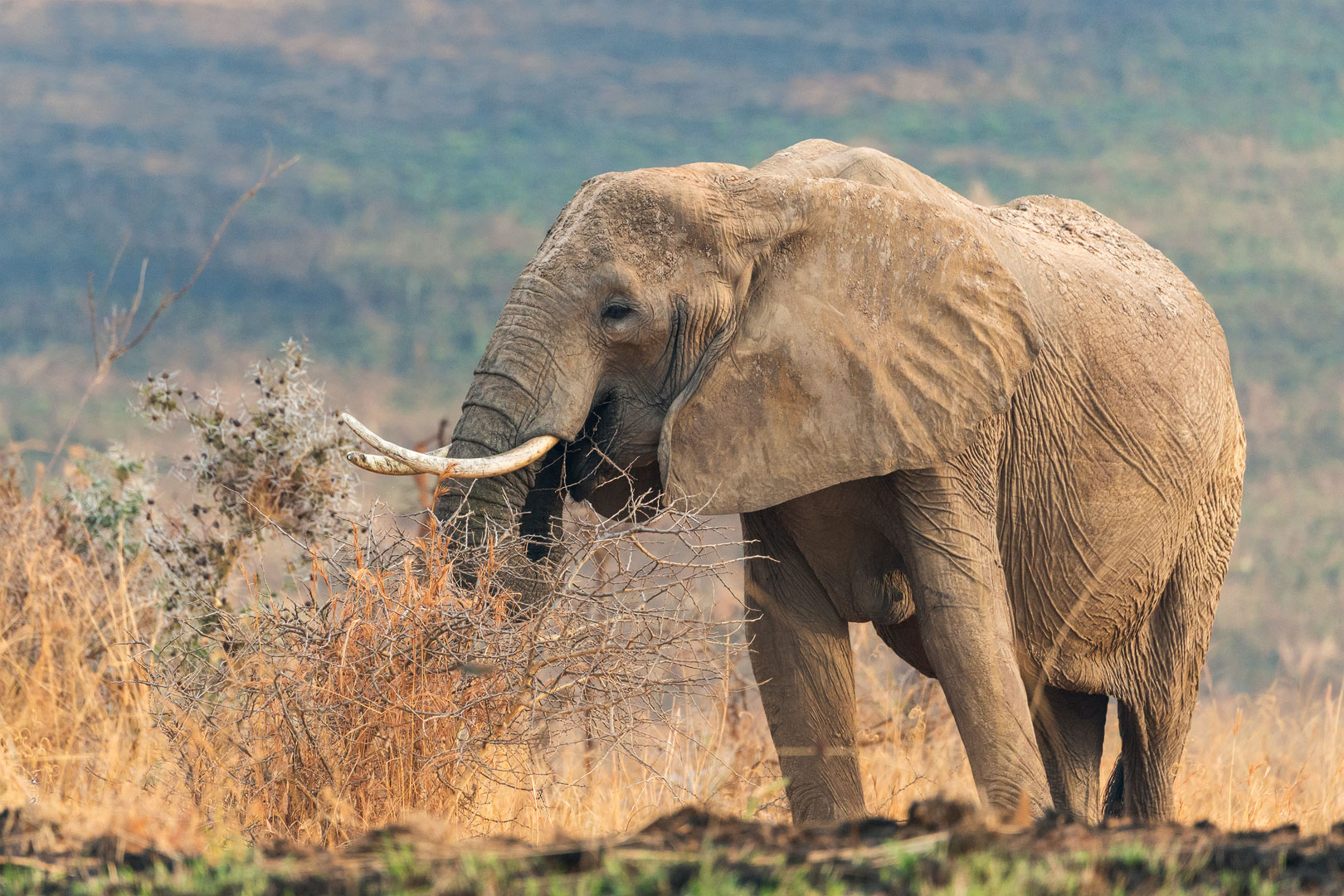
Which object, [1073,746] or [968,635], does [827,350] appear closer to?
[968,635]

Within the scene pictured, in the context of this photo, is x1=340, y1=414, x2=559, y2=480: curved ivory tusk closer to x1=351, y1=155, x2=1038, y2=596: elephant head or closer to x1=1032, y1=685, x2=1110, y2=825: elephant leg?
x1=351, y1=155, x2=1038, y2=596: elephant head

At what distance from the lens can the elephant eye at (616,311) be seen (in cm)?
460

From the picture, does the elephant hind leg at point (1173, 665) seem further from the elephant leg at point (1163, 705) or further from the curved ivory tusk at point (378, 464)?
the curved ivory tusk at point (378, 464)

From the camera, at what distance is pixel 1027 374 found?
5.16m

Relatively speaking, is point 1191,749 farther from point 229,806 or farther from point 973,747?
point 229,806

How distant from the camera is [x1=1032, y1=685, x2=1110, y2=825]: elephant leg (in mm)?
6359

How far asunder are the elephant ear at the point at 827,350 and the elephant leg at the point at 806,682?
0.75m

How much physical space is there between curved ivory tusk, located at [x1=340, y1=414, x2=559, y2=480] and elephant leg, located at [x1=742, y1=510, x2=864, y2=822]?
51.2 inches

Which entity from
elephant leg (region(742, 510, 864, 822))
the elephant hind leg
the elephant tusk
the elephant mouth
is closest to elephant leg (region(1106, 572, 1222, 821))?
the elephant hind leg

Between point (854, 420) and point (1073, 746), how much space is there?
7.89 ft

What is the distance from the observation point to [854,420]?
4.74 metres

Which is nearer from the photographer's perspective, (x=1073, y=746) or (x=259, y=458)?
(x=1073, y=746)

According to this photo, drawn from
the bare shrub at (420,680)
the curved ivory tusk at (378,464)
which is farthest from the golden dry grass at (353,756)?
the curved ivory tusk at (378,464)

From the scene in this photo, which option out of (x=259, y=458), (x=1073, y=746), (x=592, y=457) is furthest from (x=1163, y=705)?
(x=259, y=458)
